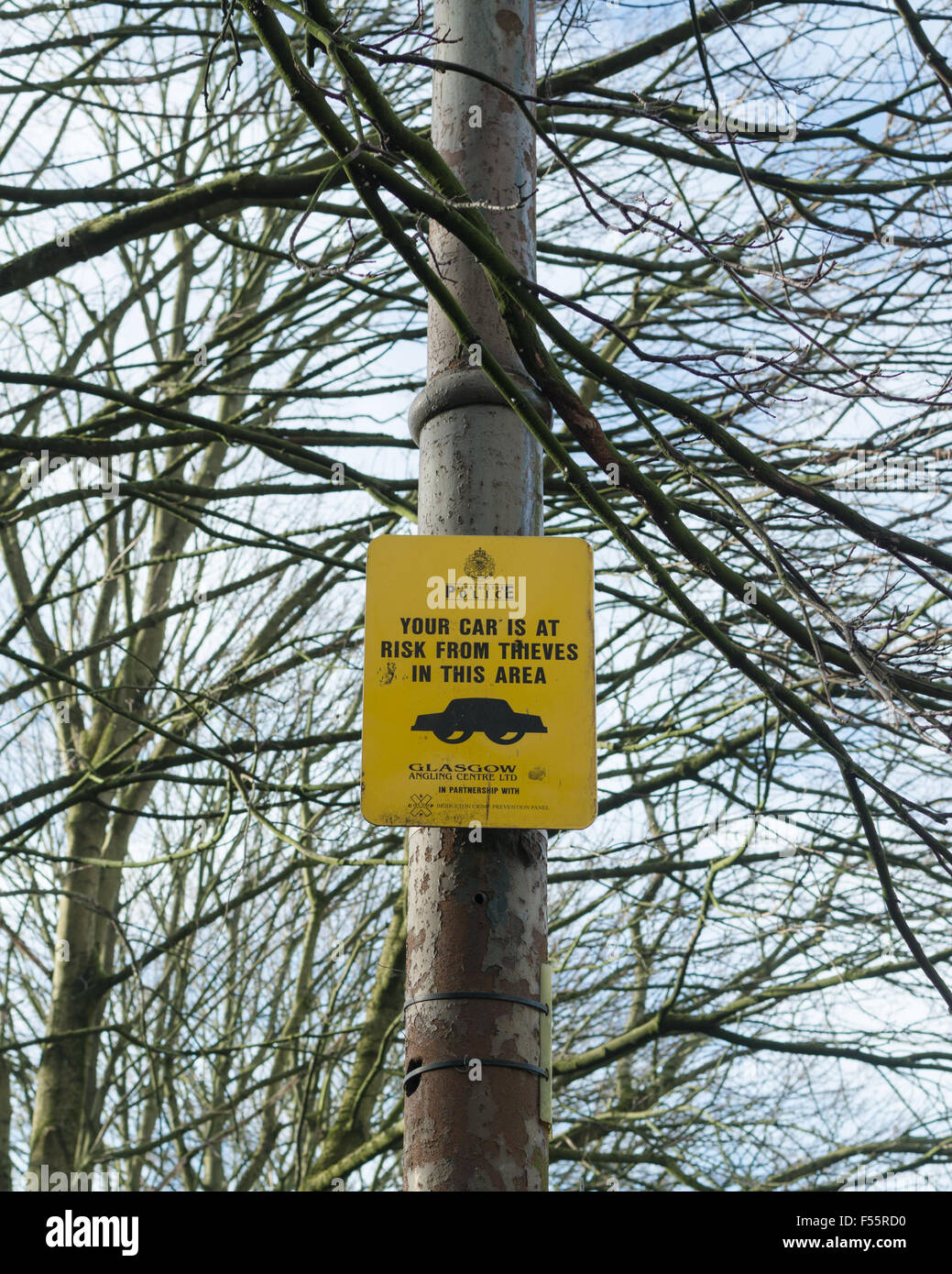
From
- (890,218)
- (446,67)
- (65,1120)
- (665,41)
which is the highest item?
(665,41)

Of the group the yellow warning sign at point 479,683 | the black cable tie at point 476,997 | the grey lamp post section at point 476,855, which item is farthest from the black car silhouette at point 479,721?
the black cable tie at point 476,997

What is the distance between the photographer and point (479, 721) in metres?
1.75

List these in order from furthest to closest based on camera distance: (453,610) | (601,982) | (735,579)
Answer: (601,982)
(735,579)
(453,610)

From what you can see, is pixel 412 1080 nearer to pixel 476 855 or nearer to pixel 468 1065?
pixel 468 1065

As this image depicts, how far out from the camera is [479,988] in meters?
1.62

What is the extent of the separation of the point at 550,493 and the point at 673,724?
6.29 feet

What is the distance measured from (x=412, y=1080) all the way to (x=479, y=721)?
521 mm

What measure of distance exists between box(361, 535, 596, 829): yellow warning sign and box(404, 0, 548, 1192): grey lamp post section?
62 millimetres

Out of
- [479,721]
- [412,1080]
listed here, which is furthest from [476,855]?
[412,1080]

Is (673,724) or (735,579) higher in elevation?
(673,724)

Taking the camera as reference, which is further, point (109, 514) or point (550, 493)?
point (109, 514)
